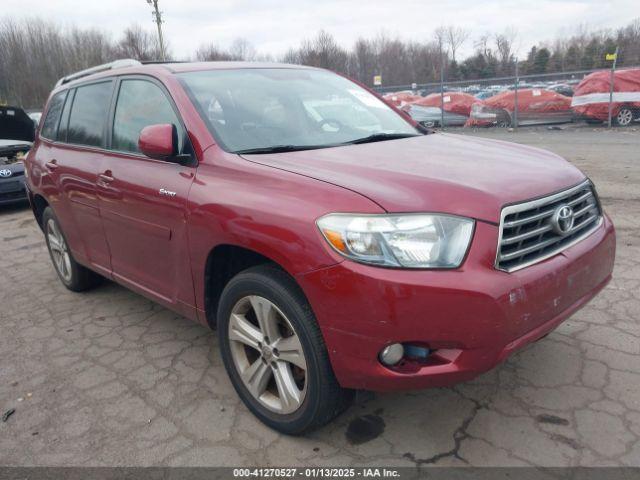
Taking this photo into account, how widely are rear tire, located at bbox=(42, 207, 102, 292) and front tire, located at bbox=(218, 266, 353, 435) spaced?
2.34 metres

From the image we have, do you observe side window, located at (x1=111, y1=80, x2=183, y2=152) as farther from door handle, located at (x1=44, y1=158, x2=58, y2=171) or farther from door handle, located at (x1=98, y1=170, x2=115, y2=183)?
door handle, located at (x1=44, y1=158, x2=58, y2=171)

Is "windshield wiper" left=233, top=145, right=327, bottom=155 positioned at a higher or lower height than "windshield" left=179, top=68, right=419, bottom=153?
lower

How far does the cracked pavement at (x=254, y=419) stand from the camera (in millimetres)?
2379

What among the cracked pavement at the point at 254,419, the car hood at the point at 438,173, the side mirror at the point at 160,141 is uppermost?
the side mirror at the point at 160,141

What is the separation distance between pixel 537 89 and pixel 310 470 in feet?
60.4

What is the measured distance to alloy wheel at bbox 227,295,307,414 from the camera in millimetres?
2367

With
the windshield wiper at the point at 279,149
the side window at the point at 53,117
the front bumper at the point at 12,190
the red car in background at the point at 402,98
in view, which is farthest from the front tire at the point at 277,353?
the red car in background at the point at 402,98

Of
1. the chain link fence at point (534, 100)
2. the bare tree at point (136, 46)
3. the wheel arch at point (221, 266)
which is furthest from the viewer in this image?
the bare tree at point (136, 46)

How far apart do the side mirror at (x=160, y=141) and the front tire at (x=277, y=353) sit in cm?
77

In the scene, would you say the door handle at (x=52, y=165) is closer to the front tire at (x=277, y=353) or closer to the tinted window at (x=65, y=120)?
the tinted window at (x=65, y=120)

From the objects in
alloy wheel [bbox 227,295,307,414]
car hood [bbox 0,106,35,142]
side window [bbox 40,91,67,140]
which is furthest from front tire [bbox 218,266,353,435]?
car hood [bbox 0,106,35,142]

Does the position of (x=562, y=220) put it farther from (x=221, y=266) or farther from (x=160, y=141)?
(x=160, y=141)

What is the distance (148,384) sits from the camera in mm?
3080

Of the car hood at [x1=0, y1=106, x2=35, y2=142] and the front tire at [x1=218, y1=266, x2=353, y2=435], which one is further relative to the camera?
the car hood at [x1=0, y1=106, x2=35, y2=142]
